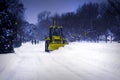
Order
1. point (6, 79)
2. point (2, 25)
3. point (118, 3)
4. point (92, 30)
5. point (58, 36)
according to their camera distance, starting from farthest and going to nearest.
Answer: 1. point (92, 30)
2. point (118, 3)
3. point (58, 36)
4. point (2, 25)
5. point (6, 79)

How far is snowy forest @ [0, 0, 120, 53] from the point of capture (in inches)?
1041

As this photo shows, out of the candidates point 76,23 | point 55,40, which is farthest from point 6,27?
point 76,23

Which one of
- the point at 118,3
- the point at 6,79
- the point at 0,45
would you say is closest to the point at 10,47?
the point at 0,45

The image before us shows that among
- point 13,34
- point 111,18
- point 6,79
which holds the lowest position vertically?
point 6,79

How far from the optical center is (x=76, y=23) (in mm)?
76625

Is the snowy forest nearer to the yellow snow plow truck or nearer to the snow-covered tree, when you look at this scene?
the snow-covered tree

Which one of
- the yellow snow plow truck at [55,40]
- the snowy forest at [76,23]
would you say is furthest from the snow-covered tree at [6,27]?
the yellow snow plow truck at [55,40]

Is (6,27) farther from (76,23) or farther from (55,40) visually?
(76,23)

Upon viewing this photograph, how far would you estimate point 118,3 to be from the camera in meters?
47.3

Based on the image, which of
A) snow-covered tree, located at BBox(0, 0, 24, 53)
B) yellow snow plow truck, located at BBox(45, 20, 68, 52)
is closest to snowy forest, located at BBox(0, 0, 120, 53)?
snow-covered tree, located at BBox(0, 0, 24, 53)

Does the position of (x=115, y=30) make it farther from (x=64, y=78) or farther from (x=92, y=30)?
(x=64, y=78)

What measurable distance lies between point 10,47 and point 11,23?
2.73m

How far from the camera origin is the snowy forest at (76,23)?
26.4 meters

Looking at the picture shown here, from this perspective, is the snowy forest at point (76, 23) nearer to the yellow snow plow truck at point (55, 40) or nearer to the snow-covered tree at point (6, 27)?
the snow-covered tree at point (6, 27)
